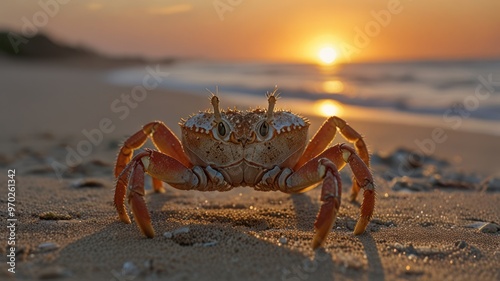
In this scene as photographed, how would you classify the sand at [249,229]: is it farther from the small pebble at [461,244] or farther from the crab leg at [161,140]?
the crab leg at [161,140]

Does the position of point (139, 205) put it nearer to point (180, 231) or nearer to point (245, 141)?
point (180, 231)

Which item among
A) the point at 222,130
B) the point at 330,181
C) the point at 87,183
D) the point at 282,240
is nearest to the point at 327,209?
the point at 330,181

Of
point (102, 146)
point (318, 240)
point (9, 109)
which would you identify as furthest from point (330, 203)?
point (9, 109)

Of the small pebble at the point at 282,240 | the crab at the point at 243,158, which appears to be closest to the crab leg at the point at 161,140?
the crab at the point at 243,158

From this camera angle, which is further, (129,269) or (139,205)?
(139,205)

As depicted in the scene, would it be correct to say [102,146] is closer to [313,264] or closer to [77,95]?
Result: [313,264]

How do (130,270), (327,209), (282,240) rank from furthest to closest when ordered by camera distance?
(282,240)
(327,209)
(130,270)

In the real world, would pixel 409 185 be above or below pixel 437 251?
above
